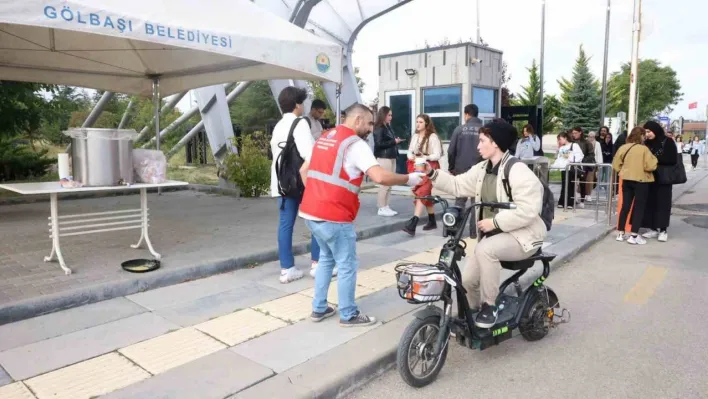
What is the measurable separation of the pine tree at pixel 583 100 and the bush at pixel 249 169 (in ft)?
126

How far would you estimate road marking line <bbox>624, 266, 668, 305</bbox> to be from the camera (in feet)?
17.1

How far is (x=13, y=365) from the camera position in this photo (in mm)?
3420

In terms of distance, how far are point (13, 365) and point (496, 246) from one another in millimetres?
3298

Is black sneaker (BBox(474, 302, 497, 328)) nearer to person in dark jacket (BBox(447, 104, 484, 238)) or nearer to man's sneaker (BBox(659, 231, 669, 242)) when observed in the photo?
person in dark jacket (BBox(447, 104, 484, 238))

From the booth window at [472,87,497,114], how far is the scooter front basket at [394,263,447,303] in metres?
11.2

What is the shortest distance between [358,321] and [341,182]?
115 cm

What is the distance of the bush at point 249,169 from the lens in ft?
35.9

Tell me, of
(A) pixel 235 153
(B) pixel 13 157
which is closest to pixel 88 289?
(A) pixel 235 153

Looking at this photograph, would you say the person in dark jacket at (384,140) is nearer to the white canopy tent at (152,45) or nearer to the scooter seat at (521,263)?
the white canopy tent at (152,45)

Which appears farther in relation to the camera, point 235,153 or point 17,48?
point 235,153

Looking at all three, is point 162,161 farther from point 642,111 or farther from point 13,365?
point 642,111

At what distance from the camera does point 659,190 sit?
7.94 meters

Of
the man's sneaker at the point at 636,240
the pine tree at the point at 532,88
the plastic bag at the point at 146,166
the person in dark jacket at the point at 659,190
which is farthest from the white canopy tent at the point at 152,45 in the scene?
the pine tree at the point at 532,88

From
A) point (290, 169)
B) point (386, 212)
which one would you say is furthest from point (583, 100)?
point (290, 169)
